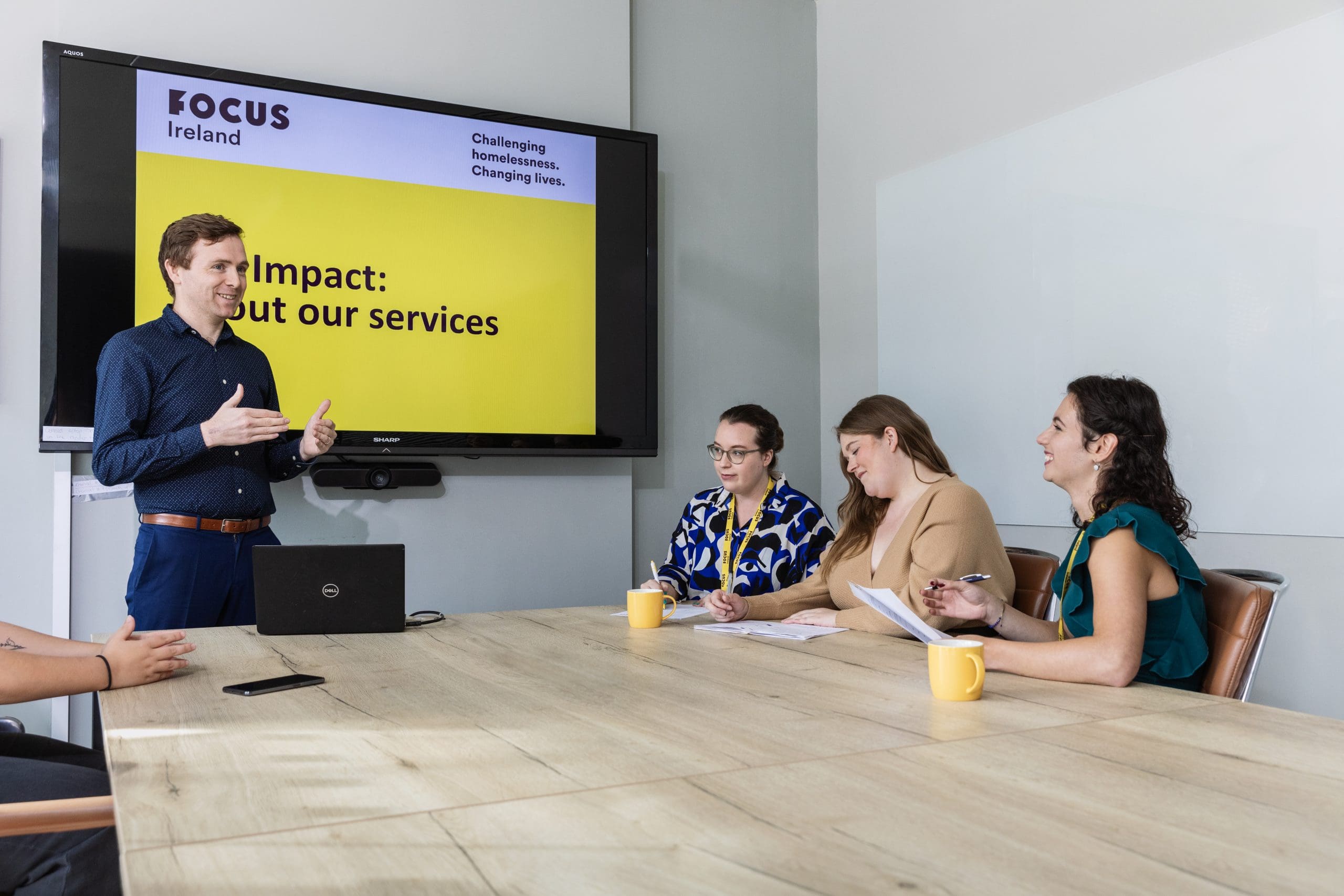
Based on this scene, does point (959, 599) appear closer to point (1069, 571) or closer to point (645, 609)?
point (1069, 571)

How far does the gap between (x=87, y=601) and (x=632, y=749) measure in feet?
8.67

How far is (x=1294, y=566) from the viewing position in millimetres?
2730

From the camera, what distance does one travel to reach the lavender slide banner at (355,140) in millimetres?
3152

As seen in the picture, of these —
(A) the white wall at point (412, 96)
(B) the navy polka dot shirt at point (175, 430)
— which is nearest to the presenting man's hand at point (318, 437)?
(B) the navy polka dot shirt at point (175, 430)

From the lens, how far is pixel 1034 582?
2479 mm

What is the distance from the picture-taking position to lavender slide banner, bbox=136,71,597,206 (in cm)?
315

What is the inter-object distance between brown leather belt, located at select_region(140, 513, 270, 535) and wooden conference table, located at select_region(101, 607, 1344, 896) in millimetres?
1220

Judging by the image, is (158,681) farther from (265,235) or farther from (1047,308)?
(1047,308)

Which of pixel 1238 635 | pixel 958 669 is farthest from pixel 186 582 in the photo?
pixel 1238 635

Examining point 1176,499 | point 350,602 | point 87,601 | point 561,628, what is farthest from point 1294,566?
point 87,601

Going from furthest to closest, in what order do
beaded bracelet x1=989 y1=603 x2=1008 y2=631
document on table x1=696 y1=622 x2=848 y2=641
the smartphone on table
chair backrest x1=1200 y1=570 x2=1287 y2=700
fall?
document on table x1=696 y1=622 x2=848 y2=641
beaded bracelet x1=989 y1=603 x2=1008 y2=631
chair backrest x1=1200 y1=570 x2=1287 y2=700
the smartphone on table

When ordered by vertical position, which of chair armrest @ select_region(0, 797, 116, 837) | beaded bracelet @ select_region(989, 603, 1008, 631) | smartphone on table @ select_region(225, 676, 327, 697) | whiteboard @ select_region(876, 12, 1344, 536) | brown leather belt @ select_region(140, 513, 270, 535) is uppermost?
whiteboard @ select_region(876, 12, 1344, 536)

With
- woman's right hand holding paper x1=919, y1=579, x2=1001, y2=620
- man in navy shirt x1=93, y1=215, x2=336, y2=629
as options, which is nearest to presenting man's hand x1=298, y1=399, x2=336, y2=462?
man in navy shirt x1=93, y1=215, x2=336, y2=629

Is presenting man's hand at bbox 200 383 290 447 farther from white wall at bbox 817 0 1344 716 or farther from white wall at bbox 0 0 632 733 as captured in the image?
white wall at bbox 817 0 1344 716
